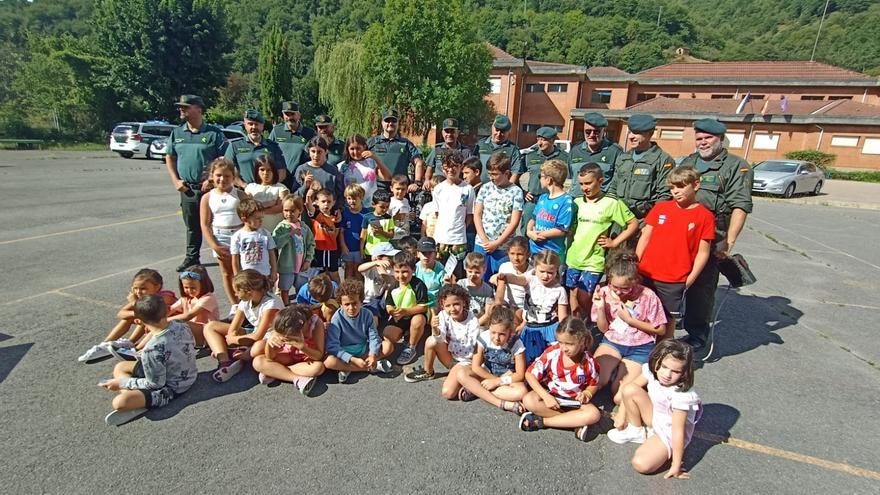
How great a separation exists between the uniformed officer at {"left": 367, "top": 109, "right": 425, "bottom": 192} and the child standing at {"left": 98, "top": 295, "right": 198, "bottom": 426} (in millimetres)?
3315

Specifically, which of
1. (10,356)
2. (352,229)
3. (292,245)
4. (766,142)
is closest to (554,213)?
(352,229)

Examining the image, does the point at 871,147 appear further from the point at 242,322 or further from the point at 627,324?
the point at 242,322

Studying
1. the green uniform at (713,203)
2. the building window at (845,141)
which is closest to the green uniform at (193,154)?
the green uniform at (713,203)

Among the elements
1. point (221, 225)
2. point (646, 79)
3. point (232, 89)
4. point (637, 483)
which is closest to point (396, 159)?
point (221, 225)

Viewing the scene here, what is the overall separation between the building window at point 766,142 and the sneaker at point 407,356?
35.0m

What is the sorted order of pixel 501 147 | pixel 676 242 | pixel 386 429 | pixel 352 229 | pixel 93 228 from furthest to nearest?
pixel 93 228 < pixel 501 147 < pixel 352 229 < pixel 676 242 < pixel 386 429

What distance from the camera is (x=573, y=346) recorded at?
3051 millimetres

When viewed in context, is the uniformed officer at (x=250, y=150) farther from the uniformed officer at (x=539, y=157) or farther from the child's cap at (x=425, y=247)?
the uniformed officer at (x=539, y=157)

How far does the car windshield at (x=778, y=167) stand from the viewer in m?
18.1

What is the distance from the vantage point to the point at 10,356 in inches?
147

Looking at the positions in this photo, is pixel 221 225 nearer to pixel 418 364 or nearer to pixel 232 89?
pixel 418 364

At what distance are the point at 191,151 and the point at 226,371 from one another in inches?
126

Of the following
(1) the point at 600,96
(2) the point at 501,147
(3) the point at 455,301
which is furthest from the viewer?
(1) the point at 600,96

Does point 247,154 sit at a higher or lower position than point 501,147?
lower
